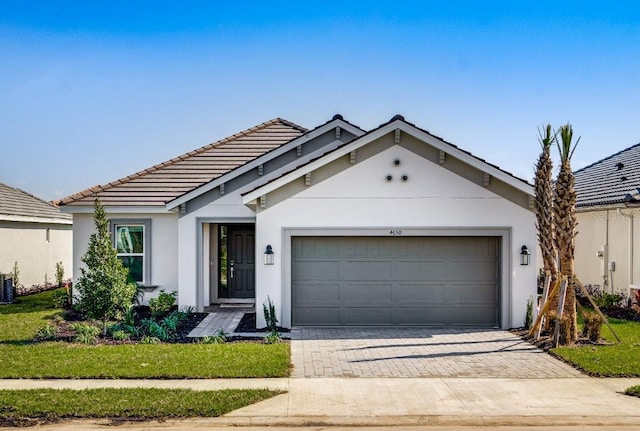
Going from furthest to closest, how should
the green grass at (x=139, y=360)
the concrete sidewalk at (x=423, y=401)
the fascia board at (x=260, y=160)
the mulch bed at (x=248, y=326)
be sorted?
the fascia board at (x=260, y=160), the mulch bed at (x=248, y=326), the green grass at (x=139, y=360), the concrete sidewalk at (x=423, y=401)

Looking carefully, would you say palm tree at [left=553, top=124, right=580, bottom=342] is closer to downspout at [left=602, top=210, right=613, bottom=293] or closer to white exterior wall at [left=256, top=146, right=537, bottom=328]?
white exterior wall at [left=256, top=146, right=537, bottom=328]

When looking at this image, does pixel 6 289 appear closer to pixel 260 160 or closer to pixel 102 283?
pixel 102 283

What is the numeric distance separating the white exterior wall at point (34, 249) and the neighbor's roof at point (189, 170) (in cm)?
532

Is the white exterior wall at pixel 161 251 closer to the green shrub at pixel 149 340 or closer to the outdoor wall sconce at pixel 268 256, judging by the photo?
the outdoor wall sconce at pixel 268 256

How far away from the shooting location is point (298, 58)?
15.3m

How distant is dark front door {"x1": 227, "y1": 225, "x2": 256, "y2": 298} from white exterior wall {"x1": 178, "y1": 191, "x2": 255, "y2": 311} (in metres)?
1.18

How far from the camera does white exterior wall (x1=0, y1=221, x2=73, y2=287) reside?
800 inches

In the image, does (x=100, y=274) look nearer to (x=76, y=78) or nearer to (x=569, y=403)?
(x=76, y=78)

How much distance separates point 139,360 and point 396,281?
19.8 feet

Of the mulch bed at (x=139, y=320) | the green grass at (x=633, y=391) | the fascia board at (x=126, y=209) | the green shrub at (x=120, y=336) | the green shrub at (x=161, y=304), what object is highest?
the fascia board at (x=126, y=209)


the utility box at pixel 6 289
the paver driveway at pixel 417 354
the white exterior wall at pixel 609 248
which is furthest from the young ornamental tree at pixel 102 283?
the white exterior wall at pixel 609 248

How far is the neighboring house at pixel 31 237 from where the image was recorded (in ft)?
66.7

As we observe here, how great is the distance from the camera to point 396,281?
1352 cm

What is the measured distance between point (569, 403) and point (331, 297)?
6482 mm
